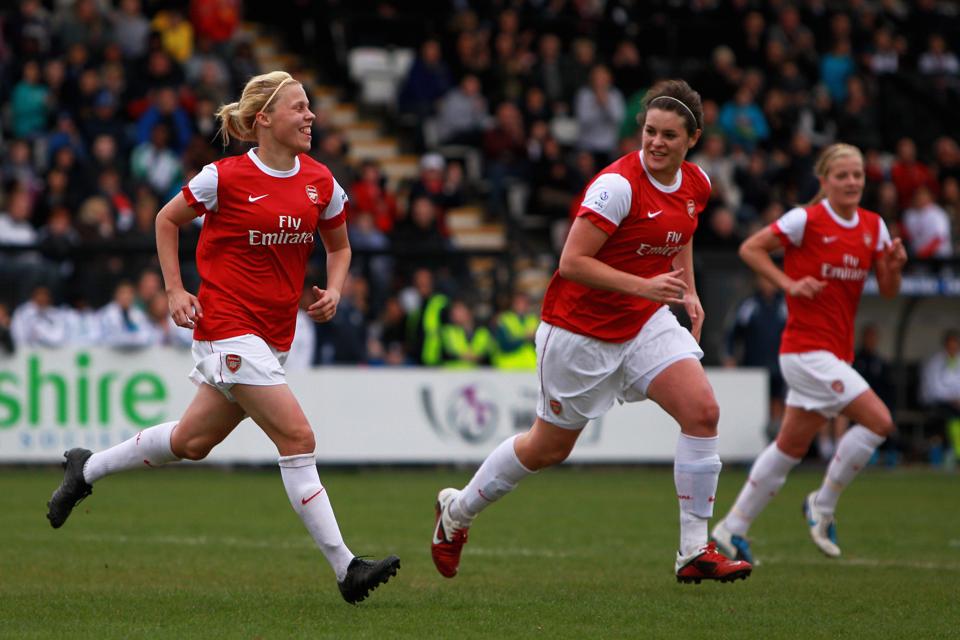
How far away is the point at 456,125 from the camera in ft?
66.4

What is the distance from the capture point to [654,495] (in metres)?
13.6

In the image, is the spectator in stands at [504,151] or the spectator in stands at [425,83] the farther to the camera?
the spectator in stands at [425,83]

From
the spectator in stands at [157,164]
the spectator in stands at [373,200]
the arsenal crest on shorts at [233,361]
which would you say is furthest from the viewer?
the spectator in stands at [373,200]

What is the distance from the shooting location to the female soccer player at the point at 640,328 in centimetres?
716

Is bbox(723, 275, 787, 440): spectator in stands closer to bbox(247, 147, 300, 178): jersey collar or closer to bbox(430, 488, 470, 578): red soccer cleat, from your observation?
bbox(430, 488, 470, 578): red soccer cleat

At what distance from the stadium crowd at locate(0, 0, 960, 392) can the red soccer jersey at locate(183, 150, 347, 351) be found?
854 cm

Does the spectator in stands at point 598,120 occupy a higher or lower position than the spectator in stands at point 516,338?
higher

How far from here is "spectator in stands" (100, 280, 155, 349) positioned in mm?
15086

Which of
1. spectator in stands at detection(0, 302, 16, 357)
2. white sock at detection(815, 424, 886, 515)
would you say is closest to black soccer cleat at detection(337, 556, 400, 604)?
white sock at detection(815, 424, 886, 515)

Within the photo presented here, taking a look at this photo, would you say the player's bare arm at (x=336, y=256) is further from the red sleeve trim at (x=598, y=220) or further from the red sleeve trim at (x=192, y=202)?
the red sleeve trim at (x=598, y=220)

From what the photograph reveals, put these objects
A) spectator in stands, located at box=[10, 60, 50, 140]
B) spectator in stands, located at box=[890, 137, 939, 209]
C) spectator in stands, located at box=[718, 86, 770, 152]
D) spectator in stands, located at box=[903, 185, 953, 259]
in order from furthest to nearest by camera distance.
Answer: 1. spectator in stands, located at box=[718, 86, 770, 152]
2. spectator in stands, located at box=[890, 137, 939, 209]
3. spectator in stands, located at box=[903, 185, 953, 259]
4. spectator in stands, located at box=[10, 60, 50, 140]

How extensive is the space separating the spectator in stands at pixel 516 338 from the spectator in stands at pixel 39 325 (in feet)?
14.7

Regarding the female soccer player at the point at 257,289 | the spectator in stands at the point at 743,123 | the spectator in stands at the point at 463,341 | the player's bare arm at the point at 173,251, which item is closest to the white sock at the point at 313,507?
the female soccer player at the point at 257,289

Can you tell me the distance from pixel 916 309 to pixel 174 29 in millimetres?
9864
